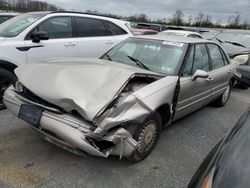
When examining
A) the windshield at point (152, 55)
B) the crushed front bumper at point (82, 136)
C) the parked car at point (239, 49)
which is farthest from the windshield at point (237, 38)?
the crushed front bumper at point (82, 136)

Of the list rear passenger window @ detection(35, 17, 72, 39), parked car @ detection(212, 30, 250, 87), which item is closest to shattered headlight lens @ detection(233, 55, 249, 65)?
parked car @ detection(212, 30, 250, 87)

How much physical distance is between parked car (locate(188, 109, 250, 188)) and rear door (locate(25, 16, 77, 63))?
4.17 m

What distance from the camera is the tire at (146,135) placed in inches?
120

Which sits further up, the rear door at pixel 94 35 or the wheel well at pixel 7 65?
the rear door at pixel 94 35

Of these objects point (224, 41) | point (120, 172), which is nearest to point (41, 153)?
point (120, 172)

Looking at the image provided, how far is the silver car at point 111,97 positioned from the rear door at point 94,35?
1913 mm

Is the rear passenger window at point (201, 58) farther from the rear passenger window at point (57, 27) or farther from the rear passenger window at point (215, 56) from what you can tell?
the rear passenger window at point (57, 27)

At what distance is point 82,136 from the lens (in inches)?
101

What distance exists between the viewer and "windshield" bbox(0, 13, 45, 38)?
4.99 meters

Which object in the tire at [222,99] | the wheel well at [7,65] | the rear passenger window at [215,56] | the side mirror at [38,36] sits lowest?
the tire at [222,99]

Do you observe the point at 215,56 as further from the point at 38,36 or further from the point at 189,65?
the point at 38,36

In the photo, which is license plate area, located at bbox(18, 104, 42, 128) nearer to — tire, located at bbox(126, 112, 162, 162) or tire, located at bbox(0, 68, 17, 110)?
tire, located at bbox(126, 112, 162, 162)

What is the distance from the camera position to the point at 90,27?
6180 mm

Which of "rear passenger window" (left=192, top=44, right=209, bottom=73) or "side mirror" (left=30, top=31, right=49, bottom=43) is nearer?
"rear passenger window" (left=192, top=44, right=209, bottom=73)
